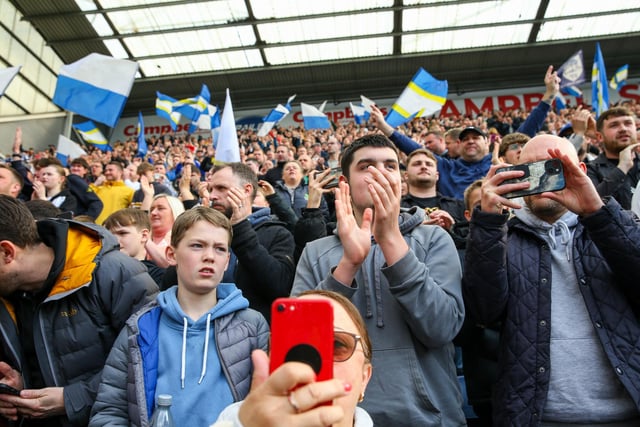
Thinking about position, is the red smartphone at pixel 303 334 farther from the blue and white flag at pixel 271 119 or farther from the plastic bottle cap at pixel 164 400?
the blue and white flag at pixel 271 119

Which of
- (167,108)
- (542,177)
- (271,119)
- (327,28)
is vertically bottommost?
(542,177)

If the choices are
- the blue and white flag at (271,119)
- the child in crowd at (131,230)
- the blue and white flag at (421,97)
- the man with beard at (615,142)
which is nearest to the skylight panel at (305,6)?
the blue and white flag at (271,119)

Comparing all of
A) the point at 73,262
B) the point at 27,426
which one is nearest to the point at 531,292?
the point at 73,262

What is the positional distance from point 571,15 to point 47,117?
2057 cm

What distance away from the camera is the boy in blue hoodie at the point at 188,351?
1902 mm

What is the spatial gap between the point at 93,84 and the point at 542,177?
5.37 meters

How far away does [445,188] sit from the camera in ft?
15.2

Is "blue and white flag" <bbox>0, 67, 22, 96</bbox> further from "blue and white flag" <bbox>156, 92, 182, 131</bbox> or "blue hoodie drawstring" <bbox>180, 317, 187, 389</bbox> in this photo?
"blue and white flag" <bbox>156, 92, 182, 131</bbox>

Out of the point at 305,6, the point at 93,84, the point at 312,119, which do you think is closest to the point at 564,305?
the point at 93,84

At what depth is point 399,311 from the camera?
1.83 meters

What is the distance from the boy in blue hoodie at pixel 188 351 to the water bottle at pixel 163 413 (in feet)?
0.26

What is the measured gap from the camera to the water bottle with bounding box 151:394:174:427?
5.70 ft

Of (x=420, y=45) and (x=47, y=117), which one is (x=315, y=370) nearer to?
(x=420, y=45)

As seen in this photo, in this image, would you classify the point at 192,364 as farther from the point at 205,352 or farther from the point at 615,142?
the point at 615,142
